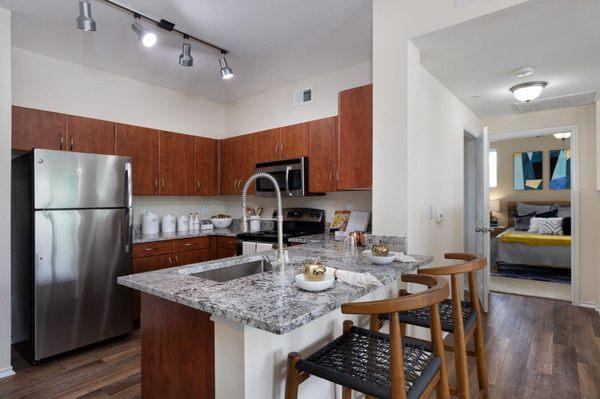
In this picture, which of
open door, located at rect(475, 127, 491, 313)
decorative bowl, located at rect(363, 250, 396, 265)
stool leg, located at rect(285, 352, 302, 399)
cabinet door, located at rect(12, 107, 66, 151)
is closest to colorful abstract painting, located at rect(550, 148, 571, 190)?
open door, located at rect(475, 127, 491, 313)

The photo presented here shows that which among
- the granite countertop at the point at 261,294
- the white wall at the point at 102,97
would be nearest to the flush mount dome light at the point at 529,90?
the granite countertop at the point at 261,294

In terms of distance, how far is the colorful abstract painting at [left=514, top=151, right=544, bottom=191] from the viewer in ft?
23.1

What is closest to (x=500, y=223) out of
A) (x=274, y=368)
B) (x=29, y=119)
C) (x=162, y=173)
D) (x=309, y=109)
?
(x=309, y=109)

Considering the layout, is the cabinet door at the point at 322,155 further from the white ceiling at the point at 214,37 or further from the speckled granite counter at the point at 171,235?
the speckled granite counter at the point at 171,235

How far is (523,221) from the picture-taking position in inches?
269

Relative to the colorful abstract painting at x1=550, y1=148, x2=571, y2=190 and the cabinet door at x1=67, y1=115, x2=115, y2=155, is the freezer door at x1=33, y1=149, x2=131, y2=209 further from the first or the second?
the colorful abstract painting at x1=550, y1=148, x2=571, y2=190

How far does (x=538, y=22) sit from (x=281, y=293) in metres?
2.27

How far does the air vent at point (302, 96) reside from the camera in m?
3.99

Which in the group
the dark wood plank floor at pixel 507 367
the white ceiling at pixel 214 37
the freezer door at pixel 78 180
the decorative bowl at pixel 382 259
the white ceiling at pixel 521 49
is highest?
the white ceiling at pixel 214 37

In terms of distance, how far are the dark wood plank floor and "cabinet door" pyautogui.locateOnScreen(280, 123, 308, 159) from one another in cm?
239

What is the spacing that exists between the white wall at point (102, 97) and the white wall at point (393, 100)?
287 centimetres

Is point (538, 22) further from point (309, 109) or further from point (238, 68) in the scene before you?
point (238, 68)

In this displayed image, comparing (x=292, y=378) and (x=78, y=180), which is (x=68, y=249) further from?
(x=292, y=378)

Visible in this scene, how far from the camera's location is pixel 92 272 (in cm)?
291
